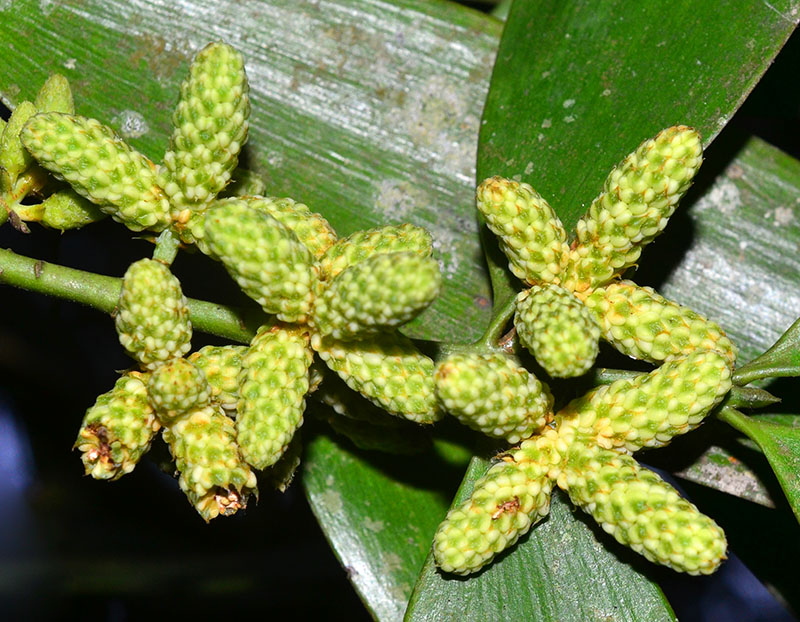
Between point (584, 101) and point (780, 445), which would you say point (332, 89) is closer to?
point (584, 101)

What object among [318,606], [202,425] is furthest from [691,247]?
[318,606]

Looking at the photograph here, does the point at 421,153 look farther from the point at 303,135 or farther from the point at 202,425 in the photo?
the point at 202,425

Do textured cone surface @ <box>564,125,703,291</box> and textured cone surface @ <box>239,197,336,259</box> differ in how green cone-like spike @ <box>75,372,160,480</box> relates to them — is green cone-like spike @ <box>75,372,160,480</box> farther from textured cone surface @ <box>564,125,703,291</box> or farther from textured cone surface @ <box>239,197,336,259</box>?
textured cone surface @ <box>564,125,703,291</box>

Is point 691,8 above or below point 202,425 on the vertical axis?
above

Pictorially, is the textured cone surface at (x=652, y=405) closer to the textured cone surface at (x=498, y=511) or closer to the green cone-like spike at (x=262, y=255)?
the textured cone surface at (x=498, y=511)

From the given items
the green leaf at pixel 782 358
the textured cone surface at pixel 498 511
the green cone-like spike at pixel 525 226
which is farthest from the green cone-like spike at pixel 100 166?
the green leaf at pixel 782 358

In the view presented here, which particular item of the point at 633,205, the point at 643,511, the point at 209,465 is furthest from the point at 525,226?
the point at 209,465

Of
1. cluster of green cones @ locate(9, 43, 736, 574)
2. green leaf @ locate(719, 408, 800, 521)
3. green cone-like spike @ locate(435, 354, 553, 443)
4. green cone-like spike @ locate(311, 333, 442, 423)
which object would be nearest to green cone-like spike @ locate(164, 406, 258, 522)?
cluster of green cones @ locate(9, 43, 736, 574)
